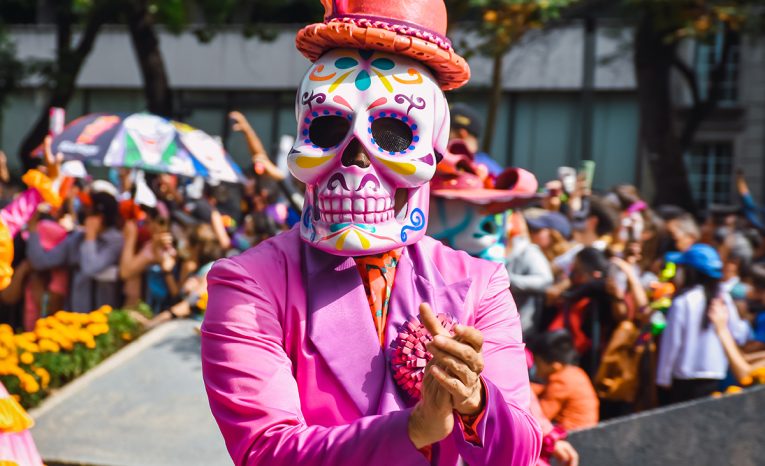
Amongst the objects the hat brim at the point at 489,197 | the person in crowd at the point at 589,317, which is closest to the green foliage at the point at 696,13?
the person in crowd at the point at 589,317

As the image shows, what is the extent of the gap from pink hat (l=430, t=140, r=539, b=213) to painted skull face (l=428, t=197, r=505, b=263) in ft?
0.18

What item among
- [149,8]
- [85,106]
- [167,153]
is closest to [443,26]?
[167,153]

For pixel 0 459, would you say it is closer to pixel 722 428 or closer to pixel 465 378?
pixel 465 378

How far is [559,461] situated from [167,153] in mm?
7163

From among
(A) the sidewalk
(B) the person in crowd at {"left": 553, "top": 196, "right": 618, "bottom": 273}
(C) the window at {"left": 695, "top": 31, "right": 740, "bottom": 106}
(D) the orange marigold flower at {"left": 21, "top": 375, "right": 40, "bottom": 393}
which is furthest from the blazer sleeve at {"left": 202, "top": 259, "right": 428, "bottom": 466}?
(C) the window at {"left": 695, "top": 31, "right": 740, "bottom": 106}

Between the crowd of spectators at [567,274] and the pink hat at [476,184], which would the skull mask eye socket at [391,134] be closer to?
the pink hat at [476,184]

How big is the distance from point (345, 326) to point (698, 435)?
2925 mm

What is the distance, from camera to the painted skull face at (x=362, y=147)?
8.37 ft

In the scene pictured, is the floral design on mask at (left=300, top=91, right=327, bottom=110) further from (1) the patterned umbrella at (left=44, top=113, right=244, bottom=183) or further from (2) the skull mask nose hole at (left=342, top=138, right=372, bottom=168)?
(1) the patterned umbrella at (left=44, top=113, right=244, bottom=183)

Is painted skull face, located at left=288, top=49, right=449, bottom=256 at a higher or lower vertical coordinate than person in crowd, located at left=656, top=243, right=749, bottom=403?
higher

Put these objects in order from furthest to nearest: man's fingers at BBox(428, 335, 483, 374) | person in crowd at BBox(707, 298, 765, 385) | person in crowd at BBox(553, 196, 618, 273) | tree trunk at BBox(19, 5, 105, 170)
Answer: tree trunk at BBox(19, 5, 105, 170)
person in crowd at BBox(553, 196, 618, 273)
person in crowd at BBox(707, 298, 765, 385)
man's fingers at BBox(428, 335, 483, 374)

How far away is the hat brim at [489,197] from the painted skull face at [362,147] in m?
2.31

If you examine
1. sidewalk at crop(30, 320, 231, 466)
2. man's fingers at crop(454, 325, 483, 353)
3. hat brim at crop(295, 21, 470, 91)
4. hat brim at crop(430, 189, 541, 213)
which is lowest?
sidewalk at crop(30, 320, 231, 466)

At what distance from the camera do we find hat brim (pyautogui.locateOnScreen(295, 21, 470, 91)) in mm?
2549
